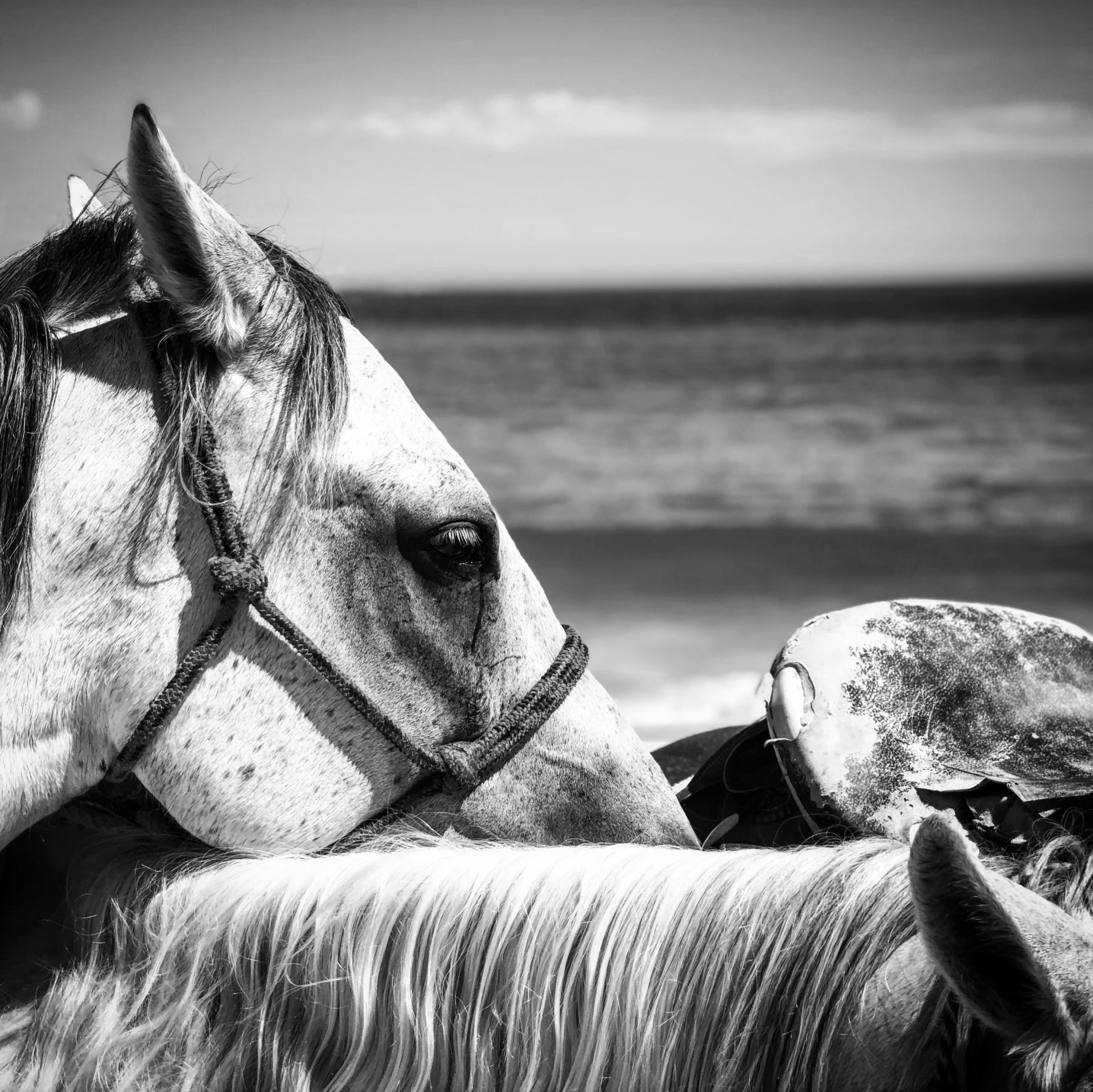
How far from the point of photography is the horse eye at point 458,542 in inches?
51.4

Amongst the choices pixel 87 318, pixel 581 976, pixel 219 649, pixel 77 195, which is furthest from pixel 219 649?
pixel 77 195

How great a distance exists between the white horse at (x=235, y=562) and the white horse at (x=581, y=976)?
0.47 ft

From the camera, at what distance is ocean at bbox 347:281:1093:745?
8688 millimetres

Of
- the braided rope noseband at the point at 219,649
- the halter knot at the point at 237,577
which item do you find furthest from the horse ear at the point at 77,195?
the halter knot at the point at 237,577

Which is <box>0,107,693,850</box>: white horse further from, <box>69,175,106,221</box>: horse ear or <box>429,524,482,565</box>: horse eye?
<box>69,175,106,221</box>: horse ear

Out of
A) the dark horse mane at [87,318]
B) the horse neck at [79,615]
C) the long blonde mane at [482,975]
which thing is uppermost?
the dark horse mane at [87,318]

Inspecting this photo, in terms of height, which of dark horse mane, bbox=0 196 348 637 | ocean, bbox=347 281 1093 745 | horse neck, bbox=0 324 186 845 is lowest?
ocean, bbox=347 281 1093 745

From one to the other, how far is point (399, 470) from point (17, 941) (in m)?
0.82

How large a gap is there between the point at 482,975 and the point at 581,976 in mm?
106

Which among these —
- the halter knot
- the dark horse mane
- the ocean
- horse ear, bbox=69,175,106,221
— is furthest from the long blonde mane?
the ocean

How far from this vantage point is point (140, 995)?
1.14m

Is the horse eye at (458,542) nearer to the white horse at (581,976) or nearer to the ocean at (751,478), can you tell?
the white horse at (581,976)

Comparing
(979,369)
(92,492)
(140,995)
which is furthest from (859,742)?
(979,369)

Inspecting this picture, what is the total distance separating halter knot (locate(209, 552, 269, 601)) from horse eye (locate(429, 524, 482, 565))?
22 cm
